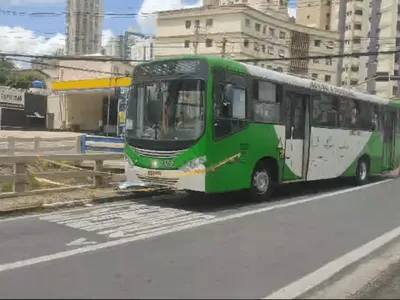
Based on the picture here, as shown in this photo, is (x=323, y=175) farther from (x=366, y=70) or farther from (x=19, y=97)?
(x=366, y=70)

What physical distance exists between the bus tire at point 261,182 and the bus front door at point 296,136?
1.91 ft

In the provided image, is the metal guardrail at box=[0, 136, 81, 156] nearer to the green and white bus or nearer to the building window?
the green and white bus

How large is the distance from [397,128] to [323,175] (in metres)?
6.59

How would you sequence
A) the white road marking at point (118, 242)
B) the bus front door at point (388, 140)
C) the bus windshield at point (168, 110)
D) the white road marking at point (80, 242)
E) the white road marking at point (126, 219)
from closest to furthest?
the white road marking at point (118, 242), the white road marking at point (80, 242), the white road marking at point (126, 219), the bus windshield at point (168, 110), the bus front door at point (388, 140)

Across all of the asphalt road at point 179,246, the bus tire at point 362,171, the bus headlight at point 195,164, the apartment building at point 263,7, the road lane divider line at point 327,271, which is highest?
the apartment building at point 263,7

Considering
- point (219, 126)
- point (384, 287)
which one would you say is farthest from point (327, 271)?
point (219, 126)

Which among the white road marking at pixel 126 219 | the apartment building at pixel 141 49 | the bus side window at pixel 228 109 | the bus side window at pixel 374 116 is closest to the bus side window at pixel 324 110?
the bus side window at pixel 374 116

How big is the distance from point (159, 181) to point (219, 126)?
1.72 meters

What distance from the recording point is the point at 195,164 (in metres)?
10.3

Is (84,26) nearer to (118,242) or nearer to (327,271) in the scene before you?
(118,242)

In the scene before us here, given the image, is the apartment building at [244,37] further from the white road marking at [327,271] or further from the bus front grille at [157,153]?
the white road marking at [327,271]

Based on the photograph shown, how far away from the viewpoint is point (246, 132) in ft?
36.9

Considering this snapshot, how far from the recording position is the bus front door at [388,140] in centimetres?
1827

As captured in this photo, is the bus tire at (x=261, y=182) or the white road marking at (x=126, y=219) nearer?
the white road marking at (x=126, y=219)
